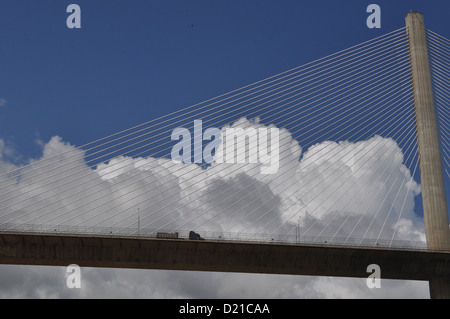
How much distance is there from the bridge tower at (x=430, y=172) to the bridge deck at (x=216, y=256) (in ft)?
4.95

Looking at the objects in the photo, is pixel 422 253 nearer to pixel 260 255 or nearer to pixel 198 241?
pixel 260 255

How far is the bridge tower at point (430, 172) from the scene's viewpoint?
69.9 m

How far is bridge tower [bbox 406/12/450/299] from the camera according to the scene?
229 feet

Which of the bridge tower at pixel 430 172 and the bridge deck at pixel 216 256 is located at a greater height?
the bridge tower at pixel 430 172

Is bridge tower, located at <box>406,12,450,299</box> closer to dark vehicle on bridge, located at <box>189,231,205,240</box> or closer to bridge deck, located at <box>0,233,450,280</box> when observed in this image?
bridge deck, located at <box>0,233,450,280</box>

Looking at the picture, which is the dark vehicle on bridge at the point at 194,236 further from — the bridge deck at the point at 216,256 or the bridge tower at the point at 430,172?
the bridge tower at the point at 430,172

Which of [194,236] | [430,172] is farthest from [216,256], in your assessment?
[430,172]

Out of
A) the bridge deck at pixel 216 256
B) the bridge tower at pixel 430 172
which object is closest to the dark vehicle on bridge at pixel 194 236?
the bridge deck at pixel 216 256

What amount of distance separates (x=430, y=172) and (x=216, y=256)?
21.7 meters

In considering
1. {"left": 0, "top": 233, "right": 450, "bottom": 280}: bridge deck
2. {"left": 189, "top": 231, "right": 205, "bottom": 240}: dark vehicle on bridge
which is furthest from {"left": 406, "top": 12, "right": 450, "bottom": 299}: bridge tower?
{"left": 189, "top": 231, "right": 205, "bottom": 240}: dark vehicle on bridge

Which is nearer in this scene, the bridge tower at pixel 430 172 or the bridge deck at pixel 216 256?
the bridge deck at pixel 216 256

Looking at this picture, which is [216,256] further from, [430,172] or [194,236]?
[430,172]

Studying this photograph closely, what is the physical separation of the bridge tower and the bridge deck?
151 centimetres
